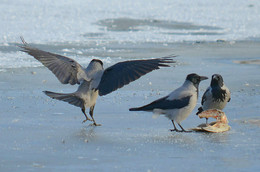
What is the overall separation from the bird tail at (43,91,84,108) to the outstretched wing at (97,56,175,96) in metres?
0.29

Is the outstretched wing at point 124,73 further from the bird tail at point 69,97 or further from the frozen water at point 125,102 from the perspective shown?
the frozen water at point 125,102

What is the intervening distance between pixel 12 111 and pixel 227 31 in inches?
533

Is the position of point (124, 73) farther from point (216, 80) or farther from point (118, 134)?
point (216, 80)

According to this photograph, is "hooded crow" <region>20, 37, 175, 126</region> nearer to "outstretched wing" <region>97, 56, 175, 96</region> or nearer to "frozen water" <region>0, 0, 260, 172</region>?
"outstretched wing" <region>97, 56, 175, 96</region>

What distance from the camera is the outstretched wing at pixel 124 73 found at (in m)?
6.80

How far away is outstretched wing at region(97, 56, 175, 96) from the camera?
680cm

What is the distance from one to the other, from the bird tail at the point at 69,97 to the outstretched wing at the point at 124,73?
11.4 inches

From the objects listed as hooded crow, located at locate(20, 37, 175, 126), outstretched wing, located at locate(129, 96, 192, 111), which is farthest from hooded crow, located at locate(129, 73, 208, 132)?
hooded crow, located at locate(20, 37, 175, 126)

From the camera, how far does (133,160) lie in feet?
16.2

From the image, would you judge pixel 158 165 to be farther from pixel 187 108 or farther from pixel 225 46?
pixel 225 46

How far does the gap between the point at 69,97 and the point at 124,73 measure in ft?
2.57

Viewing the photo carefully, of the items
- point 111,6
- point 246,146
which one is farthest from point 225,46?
point 111,6

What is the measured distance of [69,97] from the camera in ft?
21.5

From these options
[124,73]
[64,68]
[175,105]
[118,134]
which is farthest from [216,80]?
[64,68]
